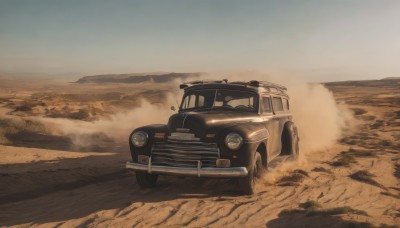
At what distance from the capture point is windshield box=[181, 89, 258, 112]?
8680 millimetres

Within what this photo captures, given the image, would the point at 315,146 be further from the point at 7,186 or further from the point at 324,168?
the point at 7,186

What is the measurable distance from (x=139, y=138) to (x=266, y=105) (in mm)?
3476

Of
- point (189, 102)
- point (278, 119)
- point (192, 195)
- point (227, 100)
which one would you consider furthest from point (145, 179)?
point (278, 119)

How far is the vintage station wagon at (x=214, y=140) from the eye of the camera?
6953 millimetres

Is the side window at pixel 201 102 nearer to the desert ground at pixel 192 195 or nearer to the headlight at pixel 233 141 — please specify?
the desert ground at pixel 192 195

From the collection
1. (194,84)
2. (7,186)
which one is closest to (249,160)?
(194,84)

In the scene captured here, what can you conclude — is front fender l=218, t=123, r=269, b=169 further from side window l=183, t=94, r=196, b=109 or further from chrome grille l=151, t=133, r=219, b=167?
side window l=183, t=94, r=196, b=109

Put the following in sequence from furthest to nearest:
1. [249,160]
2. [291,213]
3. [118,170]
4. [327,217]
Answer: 1. [118,170]
2. [249,160]
3. [291,213]
4. [327,217]

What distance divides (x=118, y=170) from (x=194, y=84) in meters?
3.51

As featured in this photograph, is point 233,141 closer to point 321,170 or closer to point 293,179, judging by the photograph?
point 293,179

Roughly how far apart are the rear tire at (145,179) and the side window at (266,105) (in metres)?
3.16

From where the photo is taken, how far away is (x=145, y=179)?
8.02 m

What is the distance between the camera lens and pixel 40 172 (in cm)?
957

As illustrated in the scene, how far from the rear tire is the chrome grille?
71 cm
